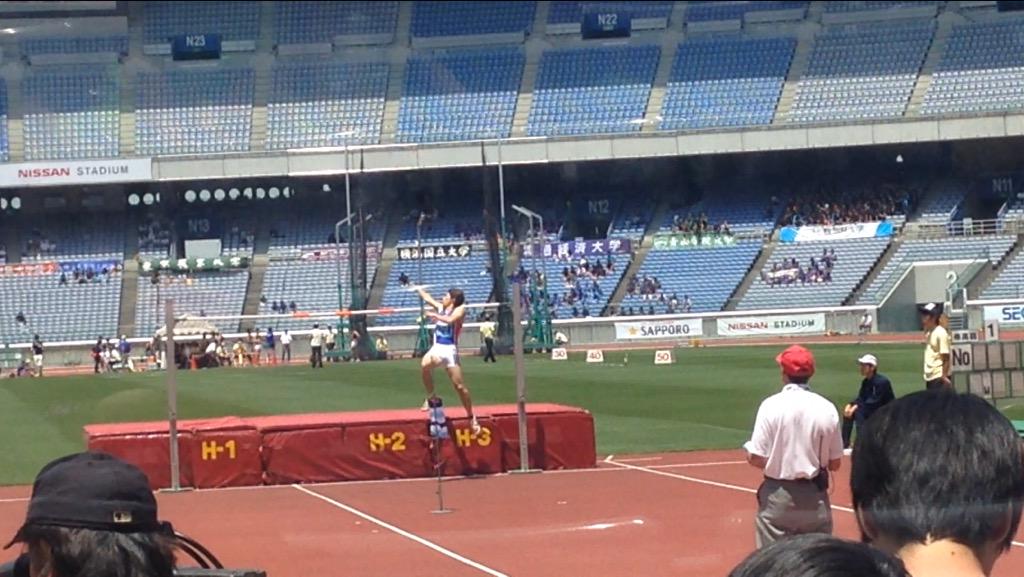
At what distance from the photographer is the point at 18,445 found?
19.6 meters

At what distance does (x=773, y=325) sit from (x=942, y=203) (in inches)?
153

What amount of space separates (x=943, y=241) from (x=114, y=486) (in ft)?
97.0

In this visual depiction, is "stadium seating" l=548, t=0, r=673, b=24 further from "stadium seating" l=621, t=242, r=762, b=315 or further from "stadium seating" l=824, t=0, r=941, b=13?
"stadium seating" l=621, t=242, r=762, b=315

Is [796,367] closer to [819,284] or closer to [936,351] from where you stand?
[936,351]

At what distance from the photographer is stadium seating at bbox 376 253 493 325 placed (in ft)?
72.2

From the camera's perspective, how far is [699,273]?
1227 inches

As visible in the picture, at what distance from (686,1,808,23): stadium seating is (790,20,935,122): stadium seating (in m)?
0.96

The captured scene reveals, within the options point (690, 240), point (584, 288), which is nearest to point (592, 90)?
point (690, 240)

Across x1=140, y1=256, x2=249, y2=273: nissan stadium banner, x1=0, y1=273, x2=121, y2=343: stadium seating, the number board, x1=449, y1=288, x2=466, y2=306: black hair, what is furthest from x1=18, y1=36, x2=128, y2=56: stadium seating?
x1=449, y1=288, x2=466, y2=306: black hair

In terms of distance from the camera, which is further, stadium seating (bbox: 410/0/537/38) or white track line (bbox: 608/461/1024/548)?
stadium seating (bbox: 410/0/537/38)

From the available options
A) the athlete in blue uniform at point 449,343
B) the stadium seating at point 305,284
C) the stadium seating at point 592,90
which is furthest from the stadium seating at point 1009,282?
the athlete in blue uniform at point 449,343

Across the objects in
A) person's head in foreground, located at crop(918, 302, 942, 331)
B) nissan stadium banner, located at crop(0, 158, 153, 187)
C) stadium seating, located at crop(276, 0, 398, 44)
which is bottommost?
person's head in foreground, located at crop(918, 302, 942, 331)

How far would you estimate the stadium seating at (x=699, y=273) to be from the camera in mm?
30016

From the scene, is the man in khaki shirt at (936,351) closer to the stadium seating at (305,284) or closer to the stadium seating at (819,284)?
the stadium seating at (305,284)
